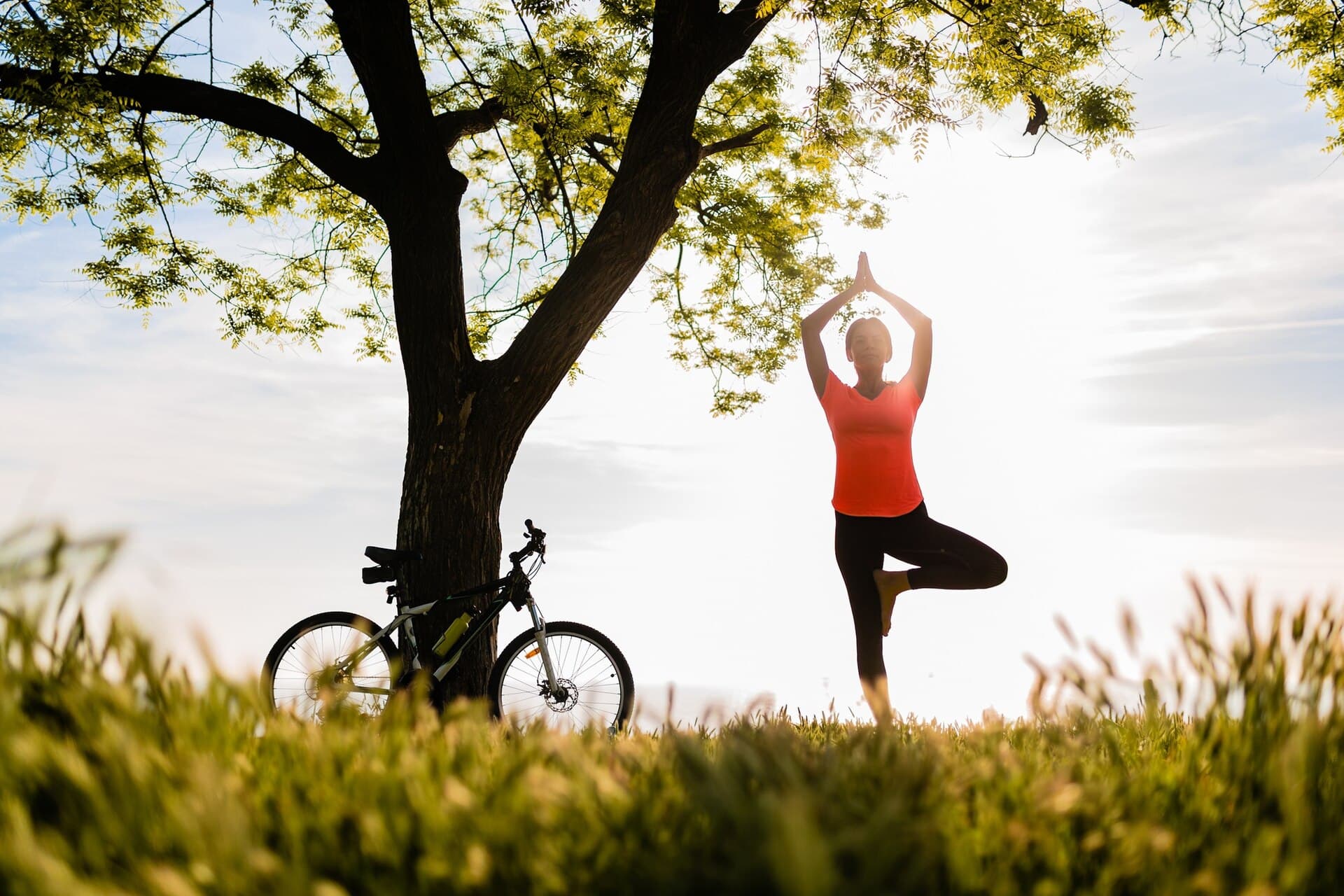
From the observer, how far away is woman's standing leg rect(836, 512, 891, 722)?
19.8 feet

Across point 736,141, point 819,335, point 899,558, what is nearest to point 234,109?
point 736,141

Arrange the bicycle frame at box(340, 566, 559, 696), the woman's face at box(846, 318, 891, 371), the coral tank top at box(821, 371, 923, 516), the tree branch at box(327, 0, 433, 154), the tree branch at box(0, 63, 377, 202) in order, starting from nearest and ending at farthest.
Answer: the coral tank top at box(821, 371, 923, 516) < the woman's face at box(846, 318, 891, 371) < the bicycle frame at box(340, 566, 559, 696) < the tree branch at box(327, 0, 433, 154) < the tree branch at box(0, 63, 377, 202)

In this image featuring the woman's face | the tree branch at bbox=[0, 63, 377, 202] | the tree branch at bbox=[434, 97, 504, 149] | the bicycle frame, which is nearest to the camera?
the woman's face

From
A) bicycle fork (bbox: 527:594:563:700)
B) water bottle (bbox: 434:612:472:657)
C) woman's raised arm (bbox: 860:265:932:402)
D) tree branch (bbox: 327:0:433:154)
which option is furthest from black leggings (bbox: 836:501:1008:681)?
tree branch (bbox: 327:0:433:154)

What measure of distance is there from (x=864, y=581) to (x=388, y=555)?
11.5ft

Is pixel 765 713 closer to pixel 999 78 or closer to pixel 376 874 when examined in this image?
Result: pixel 376 874

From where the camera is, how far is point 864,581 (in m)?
6.10

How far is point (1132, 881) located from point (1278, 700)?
1.03m

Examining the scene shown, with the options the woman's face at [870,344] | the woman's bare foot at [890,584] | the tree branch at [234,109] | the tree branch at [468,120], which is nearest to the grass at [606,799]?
the woman's bare foot at [890,584]

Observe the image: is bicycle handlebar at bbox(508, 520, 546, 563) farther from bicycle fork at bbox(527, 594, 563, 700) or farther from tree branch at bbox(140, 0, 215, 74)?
tree branch at bbox(140, 0, 215, 74)

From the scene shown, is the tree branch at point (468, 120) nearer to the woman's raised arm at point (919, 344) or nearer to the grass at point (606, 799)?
the woman's raised arm at point (919, 344)

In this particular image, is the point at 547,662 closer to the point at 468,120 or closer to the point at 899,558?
the point at 899,558

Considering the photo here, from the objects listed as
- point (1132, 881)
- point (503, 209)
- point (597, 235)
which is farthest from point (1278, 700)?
point (503, 209)

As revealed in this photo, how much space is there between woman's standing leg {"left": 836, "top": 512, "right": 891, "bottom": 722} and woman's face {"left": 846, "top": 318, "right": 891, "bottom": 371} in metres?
1.03
